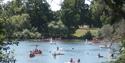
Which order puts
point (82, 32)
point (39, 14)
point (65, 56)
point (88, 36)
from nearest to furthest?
1. point (65, 56)
2. point (88, 36)
3. point (82, 32)
4. point (39, 14)

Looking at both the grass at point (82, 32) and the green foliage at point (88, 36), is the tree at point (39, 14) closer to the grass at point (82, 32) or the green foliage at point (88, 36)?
the grass at point (82, 32)

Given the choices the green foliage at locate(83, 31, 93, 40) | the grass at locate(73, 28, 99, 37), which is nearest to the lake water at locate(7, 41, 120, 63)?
the green foliage at locate(83, 31, 93, 40)

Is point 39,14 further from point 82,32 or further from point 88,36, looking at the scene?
point 88,36

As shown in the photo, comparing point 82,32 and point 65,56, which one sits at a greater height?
point 82,32

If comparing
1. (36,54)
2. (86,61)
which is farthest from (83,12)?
(86,61)

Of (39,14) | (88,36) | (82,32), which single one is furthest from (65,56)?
(39,14)

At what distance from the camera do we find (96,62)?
59.2 m

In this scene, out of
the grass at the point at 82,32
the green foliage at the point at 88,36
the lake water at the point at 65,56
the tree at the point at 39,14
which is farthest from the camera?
the tree at the point at 39,14

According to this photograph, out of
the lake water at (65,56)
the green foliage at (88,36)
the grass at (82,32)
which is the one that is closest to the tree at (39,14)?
the grass at (82,32)

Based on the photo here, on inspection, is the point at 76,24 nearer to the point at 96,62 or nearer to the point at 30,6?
the point at 30,6

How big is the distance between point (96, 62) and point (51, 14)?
76032 mm

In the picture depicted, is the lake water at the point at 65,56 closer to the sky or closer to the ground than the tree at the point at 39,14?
closer to the ground

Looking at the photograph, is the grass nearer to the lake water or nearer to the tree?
the tree

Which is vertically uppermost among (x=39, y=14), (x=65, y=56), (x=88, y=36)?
(x=39, y=14)
